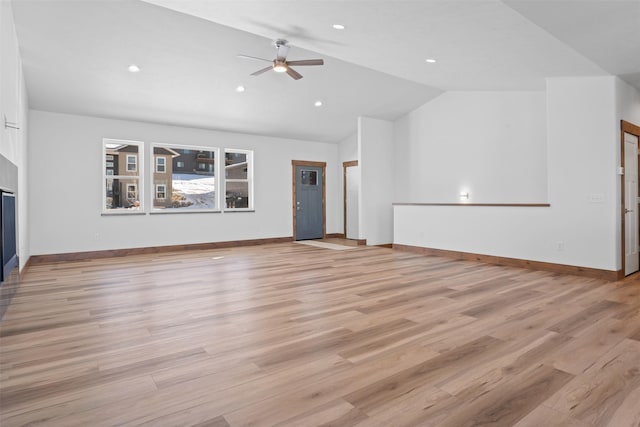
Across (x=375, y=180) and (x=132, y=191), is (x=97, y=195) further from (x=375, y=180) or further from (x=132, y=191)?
(x=375, y=180)

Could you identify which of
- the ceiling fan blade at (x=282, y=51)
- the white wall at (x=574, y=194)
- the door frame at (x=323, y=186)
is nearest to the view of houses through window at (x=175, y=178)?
the door frame at (x=323, y=186)

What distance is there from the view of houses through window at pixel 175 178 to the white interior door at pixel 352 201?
9.03 ft

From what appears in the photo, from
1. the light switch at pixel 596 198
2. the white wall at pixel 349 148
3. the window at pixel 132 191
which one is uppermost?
the white wall at pixel 349 148

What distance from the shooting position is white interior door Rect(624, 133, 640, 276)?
513 centimetres

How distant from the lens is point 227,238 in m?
8.88

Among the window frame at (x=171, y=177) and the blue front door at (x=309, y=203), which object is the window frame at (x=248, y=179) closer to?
the window frame at (x=171, y=177)

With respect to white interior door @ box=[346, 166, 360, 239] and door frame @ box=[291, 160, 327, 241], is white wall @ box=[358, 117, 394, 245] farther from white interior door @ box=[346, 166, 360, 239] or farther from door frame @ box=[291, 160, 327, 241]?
door frame @ box=[291, 160, 327, 241]

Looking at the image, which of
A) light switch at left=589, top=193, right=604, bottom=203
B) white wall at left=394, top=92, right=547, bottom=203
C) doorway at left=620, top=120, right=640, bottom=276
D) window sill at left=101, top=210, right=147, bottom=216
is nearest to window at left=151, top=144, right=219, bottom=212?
window sill at left=101, top=210, right=147, bottom=216

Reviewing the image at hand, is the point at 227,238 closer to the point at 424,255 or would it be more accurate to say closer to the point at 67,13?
the point at 424,255

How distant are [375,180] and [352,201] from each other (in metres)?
1.75

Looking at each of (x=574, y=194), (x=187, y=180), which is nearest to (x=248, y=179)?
(x=187, y=180)

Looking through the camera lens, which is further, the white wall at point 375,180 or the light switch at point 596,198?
the white wall at point 375,180

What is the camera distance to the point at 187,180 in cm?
926

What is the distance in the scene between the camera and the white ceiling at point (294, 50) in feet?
12.2
